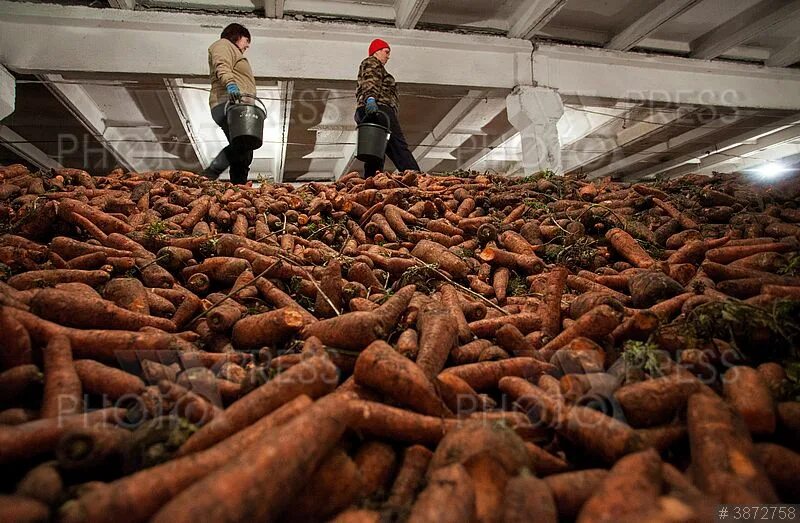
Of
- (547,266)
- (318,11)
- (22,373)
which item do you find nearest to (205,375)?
(22,373)

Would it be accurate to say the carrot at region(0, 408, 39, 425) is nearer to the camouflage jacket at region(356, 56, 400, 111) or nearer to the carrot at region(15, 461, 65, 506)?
the carrot at region(15, 461, 65, 506)

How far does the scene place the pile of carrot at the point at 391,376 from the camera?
1.25 meters

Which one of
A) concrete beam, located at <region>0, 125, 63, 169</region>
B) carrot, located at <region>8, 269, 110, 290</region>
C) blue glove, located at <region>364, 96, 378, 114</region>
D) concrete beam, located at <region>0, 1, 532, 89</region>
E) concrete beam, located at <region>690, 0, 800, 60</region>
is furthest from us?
concrete beam, located at <region>0, 125, 63, 169</region>

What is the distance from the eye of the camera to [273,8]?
→ 309 inches

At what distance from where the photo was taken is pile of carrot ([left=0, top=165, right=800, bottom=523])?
125cm

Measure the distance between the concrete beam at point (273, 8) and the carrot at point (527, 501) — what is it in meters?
8.90

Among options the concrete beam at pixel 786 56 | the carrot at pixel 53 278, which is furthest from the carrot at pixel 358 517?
the concrete beam at pixel 786 56

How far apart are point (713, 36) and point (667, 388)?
11.7m

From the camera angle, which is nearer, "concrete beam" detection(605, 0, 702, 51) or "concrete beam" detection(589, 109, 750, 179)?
"concrete beam" detection(605, 0, 702, 51)

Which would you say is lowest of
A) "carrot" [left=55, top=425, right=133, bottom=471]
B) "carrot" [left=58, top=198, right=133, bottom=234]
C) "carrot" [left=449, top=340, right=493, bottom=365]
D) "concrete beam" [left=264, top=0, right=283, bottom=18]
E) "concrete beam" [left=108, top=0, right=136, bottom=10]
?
"carrot" [left=55, top=425, right=133, bottom=471]

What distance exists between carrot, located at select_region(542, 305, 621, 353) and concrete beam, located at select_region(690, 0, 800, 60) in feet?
34.0

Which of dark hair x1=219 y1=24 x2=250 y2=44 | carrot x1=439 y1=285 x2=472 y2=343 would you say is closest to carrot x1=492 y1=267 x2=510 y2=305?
carrot x1=439 y1=285 x2=472 y2=343

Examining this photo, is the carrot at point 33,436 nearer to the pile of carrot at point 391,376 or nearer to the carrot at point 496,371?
the pile of carrot at point 391,376

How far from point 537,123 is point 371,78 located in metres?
4.19
